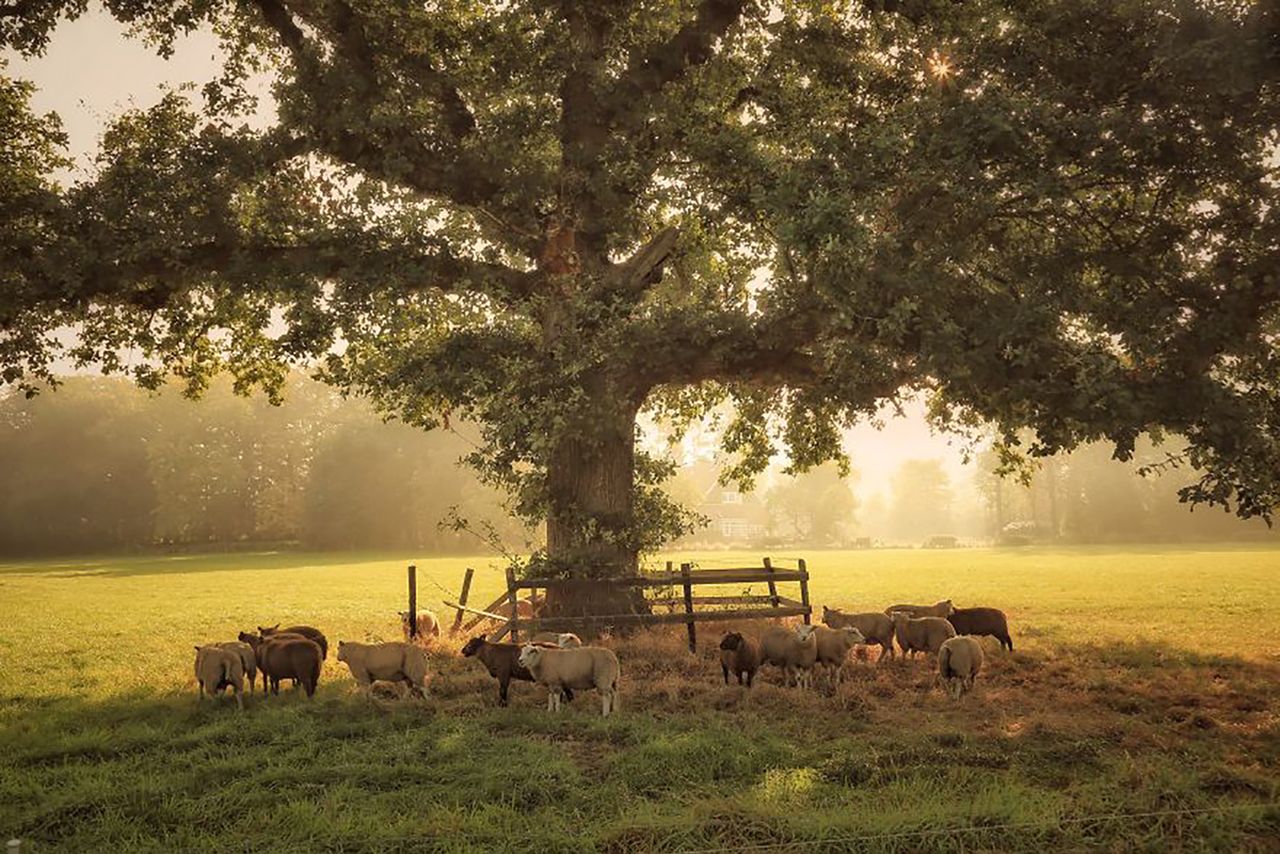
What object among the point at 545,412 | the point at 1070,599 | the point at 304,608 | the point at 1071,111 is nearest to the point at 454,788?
the point at 545,412

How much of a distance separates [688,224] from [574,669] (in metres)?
11.6

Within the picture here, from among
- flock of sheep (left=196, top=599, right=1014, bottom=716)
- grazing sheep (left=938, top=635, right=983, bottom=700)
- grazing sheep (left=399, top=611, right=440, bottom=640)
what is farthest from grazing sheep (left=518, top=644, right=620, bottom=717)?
grazing sheep (left=399, top=611, right=440, bottom=640)

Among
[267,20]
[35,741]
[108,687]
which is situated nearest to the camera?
[35,741]

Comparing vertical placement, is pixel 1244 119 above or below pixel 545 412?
above

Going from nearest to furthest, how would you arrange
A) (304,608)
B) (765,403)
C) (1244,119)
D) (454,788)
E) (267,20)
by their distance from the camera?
(454,788)
(1244,119)
(267,20)
(765,403)
(304,608)

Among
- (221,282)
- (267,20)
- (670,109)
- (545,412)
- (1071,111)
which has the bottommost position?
(545,412)

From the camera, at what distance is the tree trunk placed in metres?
19.9

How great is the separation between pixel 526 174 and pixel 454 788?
13.6 m

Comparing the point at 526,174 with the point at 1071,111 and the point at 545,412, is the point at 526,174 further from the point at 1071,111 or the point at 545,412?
the point at 1071,111

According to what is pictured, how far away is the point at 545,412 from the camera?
18297mm

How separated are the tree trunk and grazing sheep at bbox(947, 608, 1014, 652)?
6805 mm

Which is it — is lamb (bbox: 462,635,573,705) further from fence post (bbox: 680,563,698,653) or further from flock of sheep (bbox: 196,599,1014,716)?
fence post (bbox: 680,563,698,653)

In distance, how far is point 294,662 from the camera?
14.6m

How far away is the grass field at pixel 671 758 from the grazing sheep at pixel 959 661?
379 millimetres
